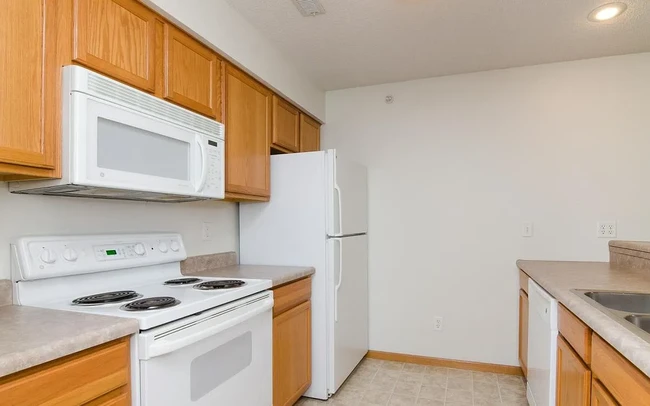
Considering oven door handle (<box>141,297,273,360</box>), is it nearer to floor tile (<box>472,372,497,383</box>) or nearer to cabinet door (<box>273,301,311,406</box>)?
cabinet door (<box>273,301,311,406</box>)

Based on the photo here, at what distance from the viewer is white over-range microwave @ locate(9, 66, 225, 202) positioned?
1330mm

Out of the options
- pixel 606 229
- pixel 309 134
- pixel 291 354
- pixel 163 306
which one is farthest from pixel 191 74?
pixel 606 229

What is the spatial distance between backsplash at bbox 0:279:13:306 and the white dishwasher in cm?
220

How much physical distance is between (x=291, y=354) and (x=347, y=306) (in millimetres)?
656

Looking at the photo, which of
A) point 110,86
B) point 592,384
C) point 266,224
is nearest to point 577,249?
point 592,384

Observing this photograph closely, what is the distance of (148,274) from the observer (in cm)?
197

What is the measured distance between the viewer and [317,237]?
8.49 feet

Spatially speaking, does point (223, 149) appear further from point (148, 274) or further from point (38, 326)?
point (38, 326)

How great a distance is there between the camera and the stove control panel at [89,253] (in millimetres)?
1444

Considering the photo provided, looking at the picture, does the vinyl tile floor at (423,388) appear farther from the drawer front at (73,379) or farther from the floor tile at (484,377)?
the drawer front at (73,379)

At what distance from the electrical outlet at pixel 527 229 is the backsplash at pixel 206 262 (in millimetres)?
2168

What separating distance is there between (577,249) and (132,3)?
10.4 ft

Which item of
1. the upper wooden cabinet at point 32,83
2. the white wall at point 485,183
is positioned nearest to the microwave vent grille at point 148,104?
the upper wooden cabinet at point 32,83

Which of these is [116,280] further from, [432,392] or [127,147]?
[432,392]
